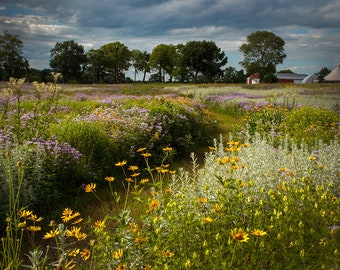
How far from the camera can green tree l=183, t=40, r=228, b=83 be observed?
6197 cm

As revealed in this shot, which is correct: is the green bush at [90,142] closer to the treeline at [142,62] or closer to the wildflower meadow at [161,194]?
the wildflower meadow at [161,194]

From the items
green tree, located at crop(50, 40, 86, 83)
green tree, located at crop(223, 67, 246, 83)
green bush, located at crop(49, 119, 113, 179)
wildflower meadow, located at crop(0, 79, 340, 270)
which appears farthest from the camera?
green tree, located at crop(223, 67, 246, 83)

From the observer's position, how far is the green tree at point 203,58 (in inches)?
2440

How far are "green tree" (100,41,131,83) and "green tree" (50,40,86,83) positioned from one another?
34.1ft

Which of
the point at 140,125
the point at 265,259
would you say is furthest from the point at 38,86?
the point at 265,259

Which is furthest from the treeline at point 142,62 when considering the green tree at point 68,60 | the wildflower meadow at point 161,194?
the wildflower meadow at point 161,194

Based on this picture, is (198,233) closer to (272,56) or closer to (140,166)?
(140,166)

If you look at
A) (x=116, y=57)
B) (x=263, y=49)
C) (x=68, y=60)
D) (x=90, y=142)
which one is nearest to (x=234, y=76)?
(x=263, y=49)

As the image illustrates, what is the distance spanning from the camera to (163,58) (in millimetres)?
69688

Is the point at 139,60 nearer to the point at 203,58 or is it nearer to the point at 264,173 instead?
the point at 203,58

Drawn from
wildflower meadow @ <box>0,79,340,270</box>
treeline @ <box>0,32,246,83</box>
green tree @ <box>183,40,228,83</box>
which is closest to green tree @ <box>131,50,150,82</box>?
treeline @ <box>0,32,246,83</box>

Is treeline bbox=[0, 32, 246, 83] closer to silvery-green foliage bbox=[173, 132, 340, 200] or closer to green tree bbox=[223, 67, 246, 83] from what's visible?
green tree bbox=[223, 67, 246, 83]

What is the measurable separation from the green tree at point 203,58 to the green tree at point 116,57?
47.6 ft

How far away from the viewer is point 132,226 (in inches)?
110
